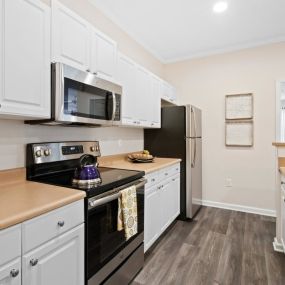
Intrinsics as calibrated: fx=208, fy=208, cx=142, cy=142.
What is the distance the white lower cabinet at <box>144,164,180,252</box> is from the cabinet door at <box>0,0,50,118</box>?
4.16ft

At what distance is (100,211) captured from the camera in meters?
1.40

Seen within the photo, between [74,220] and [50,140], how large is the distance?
88cm

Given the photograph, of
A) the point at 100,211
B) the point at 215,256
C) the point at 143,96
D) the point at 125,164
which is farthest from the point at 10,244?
the point at 143,96

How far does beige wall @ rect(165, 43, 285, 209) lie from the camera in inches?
128

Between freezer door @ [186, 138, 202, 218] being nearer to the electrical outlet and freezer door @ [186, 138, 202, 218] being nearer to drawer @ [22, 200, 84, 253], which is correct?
Answer: the electrical outlet

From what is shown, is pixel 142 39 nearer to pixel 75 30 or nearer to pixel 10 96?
pixel 75 30

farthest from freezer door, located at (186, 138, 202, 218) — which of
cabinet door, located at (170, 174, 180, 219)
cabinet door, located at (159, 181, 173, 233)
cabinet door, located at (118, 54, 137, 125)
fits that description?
cabinet door, located at (118, 54, 137, 125)

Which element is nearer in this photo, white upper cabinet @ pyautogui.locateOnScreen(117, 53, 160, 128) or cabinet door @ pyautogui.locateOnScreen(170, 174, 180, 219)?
white upper cabinet @ pyautogui.locateOnScreen(117, 53, 160, 128)

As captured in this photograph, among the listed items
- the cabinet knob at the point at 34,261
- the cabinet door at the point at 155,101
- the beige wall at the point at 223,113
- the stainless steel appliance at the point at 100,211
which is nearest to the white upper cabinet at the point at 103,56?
the stainless steel appliance at the point at 100,211

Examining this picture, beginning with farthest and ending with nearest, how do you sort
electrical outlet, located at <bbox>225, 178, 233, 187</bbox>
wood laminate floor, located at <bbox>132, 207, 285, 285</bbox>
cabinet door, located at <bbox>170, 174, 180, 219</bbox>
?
electrical outlet, located at <bbox>225, 178, 233, 187</bbox>, cabinet door, located at <bbox>170, 174, 180, 219</bbox>, wood laminate floor, located at <bbox>132, 207, 285, 285</bbox>

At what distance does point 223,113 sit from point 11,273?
3477mm

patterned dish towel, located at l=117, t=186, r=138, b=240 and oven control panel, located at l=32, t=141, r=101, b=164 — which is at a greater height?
oven control panel, located at l=32, t=141, r=101, b=164

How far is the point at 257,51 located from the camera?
10.9 ft

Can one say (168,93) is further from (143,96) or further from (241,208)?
(241,208)
